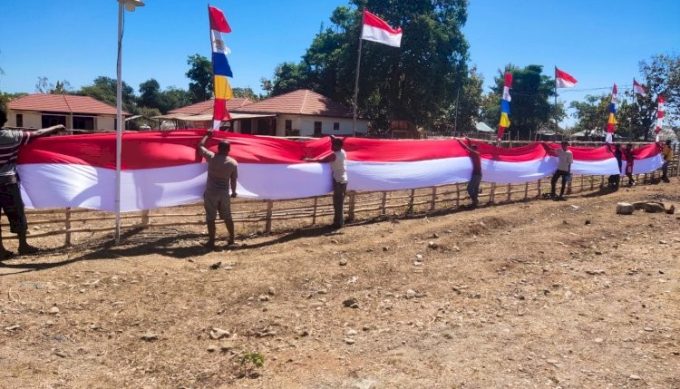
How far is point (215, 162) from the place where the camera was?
21.6 ft

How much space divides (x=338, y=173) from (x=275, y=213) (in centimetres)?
120

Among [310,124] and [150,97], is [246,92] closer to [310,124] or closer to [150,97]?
[150,97]

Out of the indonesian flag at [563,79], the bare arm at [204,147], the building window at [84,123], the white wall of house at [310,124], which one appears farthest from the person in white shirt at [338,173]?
the building window at [84,123]

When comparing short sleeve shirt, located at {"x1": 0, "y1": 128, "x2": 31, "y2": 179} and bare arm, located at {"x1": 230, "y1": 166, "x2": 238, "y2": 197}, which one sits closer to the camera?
short sleeve shirt, located at {"x1": 0, "y1": 128, "x2": 31, "y2": 179}

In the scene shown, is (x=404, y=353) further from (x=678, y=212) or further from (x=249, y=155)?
(x=678, y=212)

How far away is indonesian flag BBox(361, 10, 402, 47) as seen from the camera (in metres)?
12.5

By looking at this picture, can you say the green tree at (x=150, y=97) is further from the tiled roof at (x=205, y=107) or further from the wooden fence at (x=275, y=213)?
the wooden fence at (x=275, y=213)

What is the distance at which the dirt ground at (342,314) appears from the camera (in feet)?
12.2

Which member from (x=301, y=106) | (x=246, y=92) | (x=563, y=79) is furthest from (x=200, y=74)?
(x=563, y=79)

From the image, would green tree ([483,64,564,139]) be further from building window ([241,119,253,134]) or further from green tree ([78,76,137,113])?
green tree ([78,76,137,113])

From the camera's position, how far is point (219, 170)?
21.6 ft

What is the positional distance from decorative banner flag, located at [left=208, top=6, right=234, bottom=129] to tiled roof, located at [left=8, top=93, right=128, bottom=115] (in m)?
28.9

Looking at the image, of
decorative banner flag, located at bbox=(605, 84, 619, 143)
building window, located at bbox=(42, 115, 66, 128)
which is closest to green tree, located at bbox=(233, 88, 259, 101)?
building window, located at bbox=(42, 115, 66, 128)

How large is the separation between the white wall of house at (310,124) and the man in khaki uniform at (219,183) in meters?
22.3
